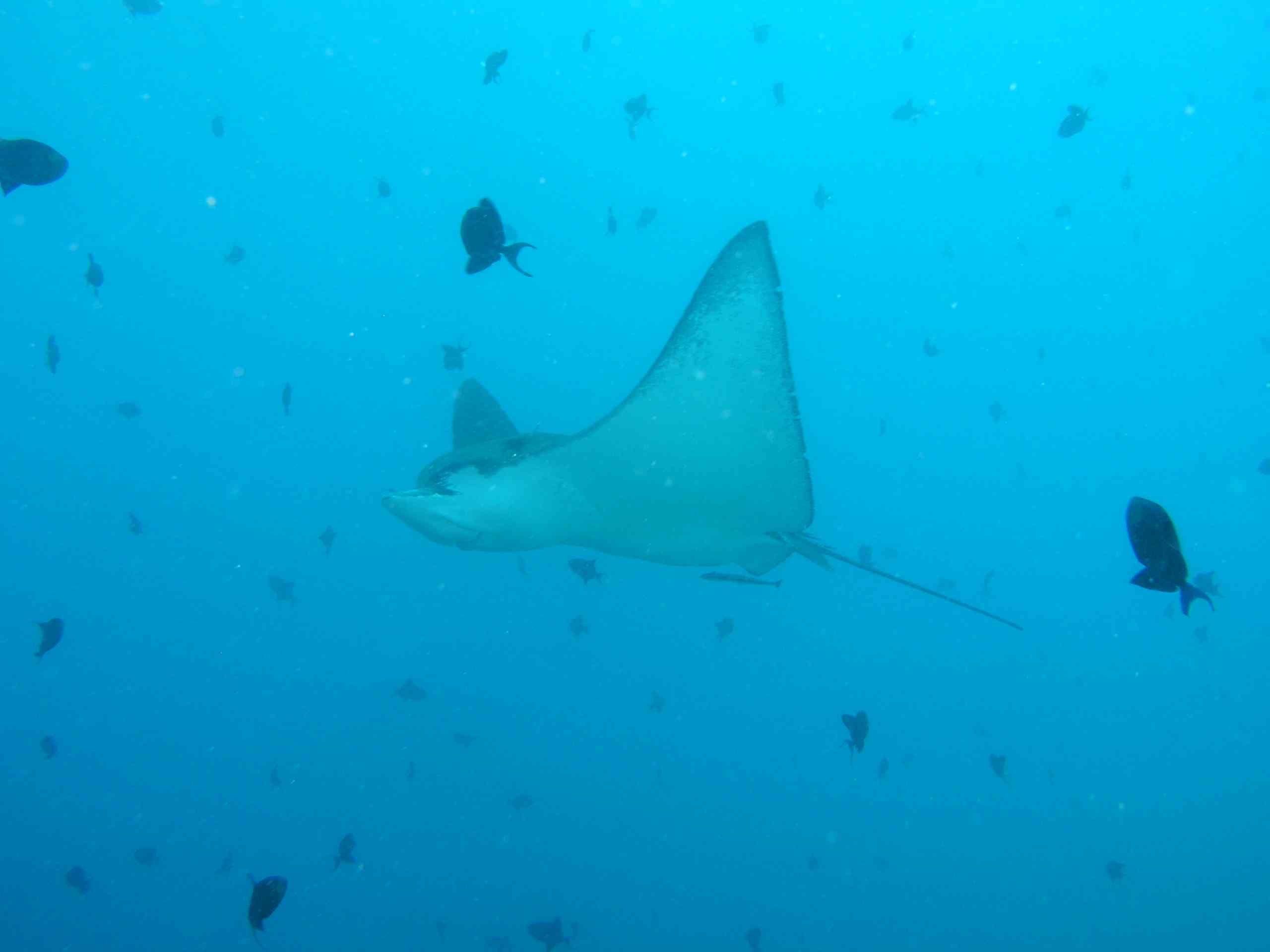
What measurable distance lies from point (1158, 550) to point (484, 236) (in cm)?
397

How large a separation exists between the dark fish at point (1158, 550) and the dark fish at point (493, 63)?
6.90 metres

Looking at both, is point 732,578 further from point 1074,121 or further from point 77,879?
point 77,879

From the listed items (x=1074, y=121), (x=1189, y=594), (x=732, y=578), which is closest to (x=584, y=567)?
(x=732, y=578)

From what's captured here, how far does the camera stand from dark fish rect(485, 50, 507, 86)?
7457mm

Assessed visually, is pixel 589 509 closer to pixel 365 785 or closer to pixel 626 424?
pixel 626 424

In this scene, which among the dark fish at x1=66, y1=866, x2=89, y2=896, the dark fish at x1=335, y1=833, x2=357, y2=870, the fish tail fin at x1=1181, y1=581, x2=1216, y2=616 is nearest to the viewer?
the fish tail fin at x1=1181, y1=581, x2=1216, y2=616

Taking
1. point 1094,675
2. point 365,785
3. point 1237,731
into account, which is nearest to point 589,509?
point 365,785

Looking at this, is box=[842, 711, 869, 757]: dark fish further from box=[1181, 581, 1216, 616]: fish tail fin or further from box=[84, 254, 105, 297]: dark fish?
box=[84, 254, 105, 297]: dark fish

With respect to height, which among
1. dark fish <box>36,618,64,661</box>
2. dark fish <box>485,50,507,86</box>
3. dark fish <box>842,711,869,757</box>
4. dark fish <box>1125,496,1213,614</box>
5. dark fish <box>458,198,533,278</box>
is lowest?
dark fish <box>842,711,869,757</box>

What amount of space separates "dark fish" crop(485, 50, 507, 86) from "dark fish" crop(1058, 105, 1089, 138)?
6.36 m

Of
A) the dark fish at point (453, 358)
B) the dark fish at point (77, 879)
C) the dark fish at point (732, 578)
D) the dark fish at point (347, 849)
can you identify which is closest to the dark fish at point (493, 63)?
the dark fish at point (453, 358)

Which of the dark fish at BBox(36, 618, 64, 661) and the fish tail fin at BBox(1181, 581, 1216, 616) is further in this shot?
the dark fish at BBox(36, 618, 64, 661)

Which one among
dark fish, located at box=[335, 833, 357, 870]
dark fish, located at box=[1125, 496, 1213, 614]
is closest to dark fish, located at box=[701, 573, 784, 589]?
dark fish, located at box=[1125, 496, 1213, 614]

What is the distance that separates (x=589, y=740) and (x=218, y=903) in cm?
737
